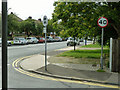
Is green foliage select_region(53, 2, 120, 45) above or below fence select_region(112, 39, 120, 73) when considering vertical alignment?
above

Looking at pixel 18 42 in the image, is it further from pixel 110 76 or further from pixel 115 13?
pixel 110 76

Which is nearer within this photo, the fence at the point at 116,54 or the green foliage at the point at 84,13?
the fence at the point at 116,54

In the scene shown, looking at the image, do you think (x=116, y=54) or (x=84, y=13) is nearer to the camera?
(x=116, y=54)

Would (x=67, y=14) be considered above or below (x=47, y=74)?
above

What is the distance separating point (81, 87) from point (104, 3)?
816 cm

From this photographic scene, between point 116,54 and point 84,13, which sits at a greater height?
point 84,13

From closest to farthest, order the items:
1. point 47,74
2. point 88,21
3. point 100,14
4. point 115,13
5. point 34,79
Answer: point 34,79, point 47,74, point 115,13, point 100,14, point 88,21

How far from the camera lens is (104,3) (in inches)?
473

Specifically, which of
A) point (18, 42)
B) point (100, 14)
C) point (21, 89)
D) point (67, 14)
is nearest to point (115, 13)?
point (100, 14)

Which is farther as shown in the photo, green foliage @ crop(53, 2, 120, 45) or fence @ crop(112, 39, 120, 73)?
green foliage @ crop(53, 2, 120, 45)

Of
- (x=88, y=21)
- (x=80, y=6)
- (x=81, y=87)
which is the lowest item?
(x=81, y=87)

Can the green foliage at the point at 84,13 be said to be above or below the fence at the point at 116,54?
above

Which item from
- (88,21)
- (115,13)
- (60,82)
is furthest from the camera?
(88,21)

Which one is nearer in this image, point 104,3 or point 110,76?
point 110,76
